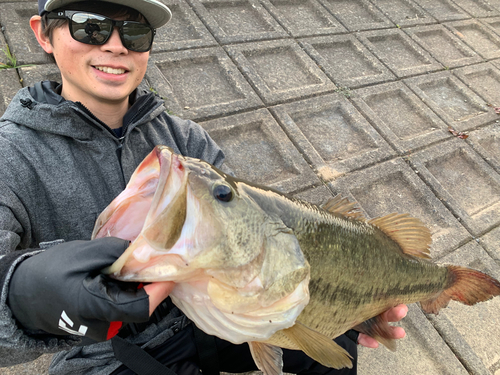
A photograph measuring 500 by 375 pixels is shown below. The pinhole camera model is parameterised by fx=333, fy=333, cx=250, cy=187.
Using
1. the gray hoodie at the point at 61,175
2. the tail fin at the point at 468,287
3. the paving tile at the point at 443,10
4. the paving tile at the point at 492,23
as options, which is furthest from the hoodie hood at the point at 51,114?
the paving tile at the point at 492,23

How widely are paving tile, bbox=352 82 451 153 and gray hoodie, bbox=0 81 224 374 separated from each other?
305cm

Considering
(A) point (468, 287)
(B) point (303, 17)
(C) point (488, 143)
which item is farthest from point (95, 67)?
(C) point (488, 143)

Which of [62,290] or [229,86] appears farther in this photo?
[229,86]

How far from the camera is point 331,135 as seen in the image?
3812 mm

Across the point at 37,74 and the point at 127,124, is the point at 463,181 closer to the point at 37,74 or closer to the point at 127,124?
the point at 127,124

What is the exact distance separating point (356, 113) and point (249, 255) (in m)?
3.34

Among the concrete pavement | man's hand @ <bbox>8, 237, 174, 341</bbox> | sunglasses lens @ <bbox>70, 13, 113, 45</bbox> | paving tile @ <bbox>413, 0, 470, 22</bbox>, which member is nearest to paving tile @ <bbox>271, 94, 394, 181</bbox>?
the concrete pavement

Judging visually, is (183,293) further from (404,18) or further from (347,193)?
(404,18)

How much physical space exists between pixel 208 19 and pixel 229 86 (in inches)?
44.9

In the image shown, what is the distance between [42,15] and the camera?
1.64 metres

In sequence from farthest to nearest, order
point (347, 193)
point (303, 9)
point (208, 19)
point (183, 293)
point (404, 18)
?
point (404, 18), point (303, 9), point (208, 19), point (347, 193), point (183, 293)

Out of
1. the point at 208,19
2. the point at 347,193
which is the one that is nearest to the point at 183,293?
the point at 347,193

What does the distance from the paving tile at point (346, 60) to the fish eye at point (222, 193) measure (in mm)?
3555

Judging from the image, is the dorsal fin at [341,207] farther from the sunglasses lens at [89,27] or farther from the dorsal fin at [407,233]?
the sunglasses lens at [89,27]
